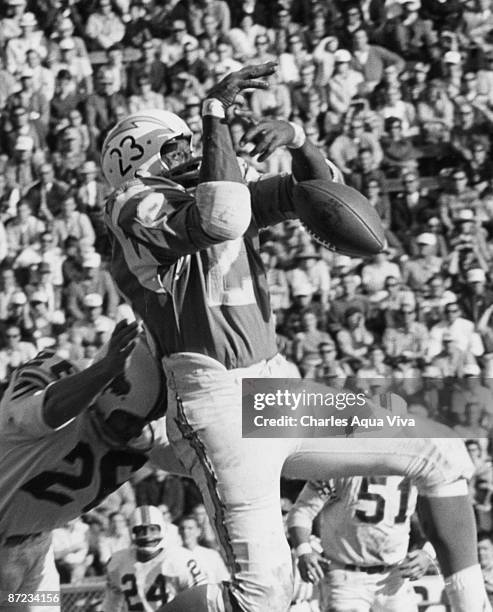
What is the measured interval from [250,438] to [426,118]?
4784 millimetres

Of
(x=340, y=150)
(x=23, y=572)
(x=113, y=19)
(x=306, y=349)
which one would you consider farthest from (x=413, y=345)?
(x=113, y=19)

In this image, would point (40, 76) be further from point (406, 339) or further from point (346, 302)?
point (406, 339)

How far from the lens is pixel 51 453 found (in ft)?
15.2

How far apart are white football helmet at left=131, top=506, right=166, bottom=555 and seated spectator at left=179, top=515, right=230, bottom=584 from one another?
6.0 inches

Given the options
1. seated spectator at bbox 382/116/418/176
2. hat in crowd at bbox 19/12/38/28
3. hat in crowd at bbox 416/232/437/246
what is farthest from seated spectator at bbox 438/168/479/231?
hat in crowd at bbox 19/12/38/28

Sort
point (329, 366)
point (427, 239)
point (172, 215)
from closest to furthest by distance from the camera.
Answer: point (172, 215)
point (329, 366)
point (427, 239)

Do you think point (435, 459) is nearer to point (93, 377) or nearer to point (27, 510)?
point (93, 377)

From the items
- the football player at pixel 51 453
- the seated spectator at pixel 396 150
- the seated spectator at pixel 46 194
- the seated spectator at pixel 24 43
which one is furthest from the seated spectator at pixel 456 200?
the football player at pixel 51 453

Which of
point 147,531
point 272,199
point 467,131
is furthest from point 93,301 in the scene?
point 272,199

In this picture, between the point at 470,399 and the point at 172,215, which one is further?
the point at 470,399

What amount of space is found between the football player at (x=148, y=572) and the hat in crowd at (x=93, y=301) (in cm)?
218

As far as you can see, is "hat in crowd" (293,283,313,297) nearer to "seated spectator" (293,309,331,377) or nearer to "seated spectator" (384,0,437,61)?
"seated spectator" (293,309,331,377)

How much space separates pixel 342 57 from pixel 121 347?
4.92 meters

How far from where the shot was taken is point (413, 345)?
706cm
